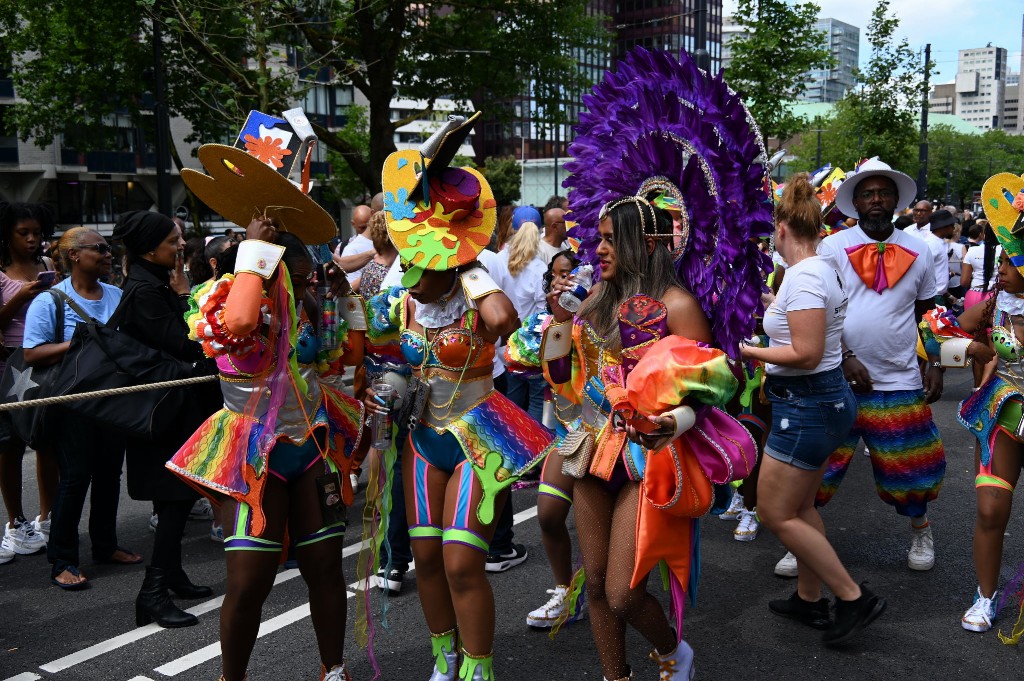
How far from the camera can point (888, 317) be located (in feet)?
16.2

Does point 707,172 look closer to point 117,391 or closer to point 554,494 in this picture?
point 554,494

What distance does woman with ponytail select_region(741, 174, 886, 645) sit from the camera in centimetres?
399

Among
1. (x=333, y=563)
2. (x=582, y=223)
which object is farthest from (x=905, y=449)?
(x=333, y=563)

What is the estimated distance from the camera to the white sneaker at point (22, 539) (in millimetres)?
5461

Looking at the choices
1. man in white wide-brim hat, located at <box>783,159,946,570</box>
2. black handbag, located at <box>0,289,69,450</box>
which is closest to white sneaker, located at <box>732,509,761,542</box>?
man in white wide-brim hat, located at <box>783,159,946,570</box>

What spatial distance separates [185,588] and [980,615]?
3887 millimetres

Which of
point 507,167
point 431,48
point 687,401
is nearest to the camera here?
point 687,401

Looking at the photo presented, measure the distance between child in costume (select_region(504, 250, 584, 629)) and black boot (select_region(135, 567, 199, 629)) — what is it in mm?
1661

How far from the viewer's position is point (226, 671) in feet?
11.0

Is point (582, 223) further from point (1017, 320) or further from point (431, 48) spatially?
point (431, 48)

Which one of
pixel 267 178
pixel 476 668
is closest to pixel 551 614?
pixel 476 668

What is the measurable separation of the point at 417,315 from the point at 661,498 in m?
1.27

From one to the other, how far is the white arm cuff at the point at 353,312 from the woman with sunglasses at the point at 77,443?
186cm

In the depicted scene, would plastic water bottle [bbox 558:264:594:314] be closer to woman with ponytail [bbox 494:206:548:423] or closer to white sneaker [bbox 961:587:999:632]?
white sneaker [bbox 961:587:999:632]
